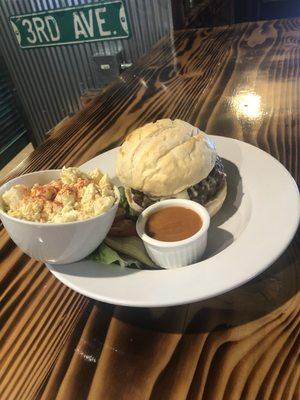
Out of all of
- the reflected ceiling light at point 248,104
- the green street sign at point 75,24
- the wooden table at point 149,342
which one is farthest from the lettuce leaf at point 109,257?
the green street sign at point 75,24

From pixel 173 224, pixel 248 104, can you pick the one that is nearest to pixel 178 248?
pixel 173 224


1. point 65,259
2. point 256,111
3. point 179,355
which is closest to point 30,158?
point 65,259

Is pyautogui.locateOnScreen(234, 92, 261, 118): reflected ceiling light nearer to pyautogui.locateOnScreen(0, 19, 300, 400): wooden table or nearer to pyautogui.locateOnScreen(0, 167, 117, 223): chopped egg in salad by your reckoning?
pyautogui.locateOnScreen(0, 19, 300, 400): wooden table

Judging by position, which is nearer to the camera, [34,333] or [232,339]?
[232,339]

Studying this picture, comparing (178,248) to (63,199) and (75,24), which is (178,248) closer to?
(63,199)

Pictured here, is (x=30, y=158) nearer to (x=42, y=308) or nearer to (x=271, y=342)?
(x=42, y=308)

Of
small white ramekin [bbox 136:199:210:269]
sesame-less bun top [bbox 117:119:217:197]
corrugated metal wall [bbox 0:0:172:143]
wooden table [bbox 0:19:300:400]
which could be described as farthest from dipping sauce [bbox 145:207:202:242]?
corrugated metal wall [bbox 0:0:172:143]
